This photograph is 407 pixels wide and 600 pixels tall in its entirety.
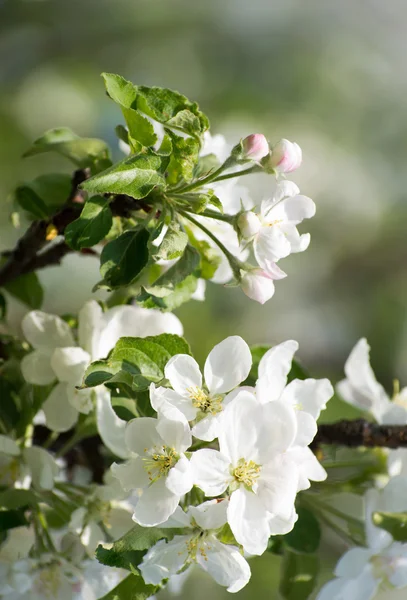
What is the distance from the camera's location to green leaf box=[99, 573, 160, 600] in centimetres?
44

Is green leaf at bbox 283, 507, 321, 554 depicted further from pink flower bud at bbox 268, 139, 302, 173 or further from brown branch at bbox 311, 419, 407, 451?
pink flower bud at bbox 268, 139, 302, 173

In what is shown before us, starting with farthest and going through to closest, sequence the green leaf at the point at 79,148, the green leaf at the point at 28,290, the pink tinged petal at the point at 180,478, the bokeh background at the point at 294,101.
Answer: the bokeh background at the point at 294,101, the green leaf at the point at 28,290, the green leaf at the point at 79,148, the pink tinged petal at the point at 180,478

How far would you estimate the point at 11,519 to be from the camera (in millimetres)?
484

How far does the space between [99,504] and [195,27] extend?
2.27m

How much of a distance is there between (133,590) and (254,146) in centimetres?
27

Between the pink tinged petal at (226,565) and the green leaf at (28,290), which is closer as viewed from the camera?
the pink tinged petal at (226,565)

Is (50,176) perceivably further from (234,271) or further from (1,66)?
(1,66)

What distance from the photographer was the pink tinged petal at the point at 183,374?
41 centimetres

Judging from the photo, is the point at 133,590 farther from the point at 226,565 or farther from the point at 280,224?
the point at 280,224

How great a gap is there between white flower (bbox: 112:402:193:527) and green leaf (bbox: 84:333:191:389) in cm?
3

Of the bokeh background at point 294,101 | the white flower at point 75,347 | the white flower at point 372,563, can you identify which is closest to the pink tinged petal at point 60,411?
the white flower at point 75,347

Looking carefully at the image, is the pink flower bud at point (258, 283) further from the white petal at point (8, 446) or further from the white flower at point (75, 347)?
the white petal at point (8, 446)

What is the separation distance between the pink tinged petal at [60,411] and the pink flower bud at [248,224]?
0.54ft

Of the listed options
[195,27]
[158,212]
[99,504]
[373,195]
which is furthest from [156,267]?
[195,27]
